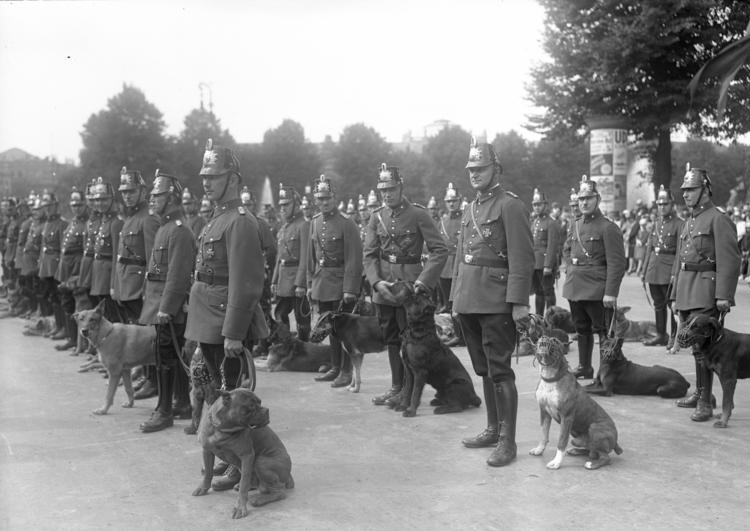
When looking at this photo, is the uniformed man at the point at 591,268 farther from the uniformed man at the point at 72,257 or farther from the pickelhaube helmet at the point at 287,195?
the uniformed man at the point at 72,257

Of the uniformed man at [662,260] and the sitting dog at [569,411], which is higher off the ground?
the uniformed man at [662,260]

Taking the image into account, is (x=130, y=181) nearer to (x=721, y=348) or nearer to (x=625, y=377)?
(x=625, y=377)

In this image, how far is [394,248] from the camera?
8094 mm

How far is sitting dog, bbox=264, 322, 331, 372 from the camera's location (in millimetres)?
9868

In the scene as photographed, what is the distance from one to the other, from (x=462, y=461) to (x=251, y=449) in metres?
1.72

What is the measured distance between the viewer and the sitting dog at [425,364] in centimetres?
734

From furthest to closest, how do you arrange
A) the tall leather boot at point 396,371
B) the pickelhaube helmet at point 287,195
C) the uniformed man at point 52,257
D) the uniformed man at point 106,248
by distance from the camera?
the uniformed man at point 52,257 < the pickelhaube helmet at point 287,195 < the uniformed man at point 106,248 < the tall leather boot at point 396,371

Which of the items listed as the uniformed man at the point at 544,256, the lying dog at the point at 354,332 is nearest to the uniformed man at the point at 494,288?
the lying dog at the point at 354,332

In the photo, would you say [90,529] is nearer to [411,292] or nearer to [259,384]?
[411,292]

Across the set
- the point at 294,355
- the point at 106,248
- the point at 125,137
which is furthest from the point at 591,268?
the point at 125,137

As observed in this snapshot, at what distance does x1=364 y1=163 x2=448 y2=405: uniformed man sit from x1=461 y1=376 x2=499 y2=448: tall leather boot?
157 cm

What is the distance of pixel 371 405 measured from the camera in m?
7.86

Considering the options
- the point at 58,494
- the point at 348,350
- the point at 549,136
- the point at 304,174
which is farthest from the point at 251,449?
the point at 304,174

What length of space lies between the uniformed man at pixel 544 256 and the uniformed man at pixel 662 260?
5.14 feet
